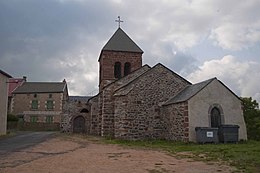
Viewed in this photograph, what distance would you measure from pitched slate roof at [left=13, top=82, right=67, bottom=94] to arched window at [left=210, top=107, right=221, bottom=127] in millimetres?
29437

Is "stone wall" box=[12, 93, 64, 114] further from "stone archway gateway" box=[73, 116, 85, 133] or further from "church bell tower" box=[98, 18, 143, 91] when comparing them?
"church bell tower" box=[98, 18, 143, 91]

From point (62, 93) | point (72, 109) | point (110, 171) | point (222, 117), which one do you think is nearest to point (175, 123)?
point (222, 117)

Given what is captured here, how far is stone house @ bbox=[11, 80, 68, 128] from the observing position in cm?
4003

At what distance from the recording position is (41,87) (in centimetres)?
4294

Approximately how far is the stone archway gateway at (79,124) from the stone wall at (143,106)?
31.0 ft

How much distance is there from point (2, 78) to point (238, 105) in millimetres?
17057

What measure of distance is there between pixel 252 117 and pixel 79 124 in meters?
16.0

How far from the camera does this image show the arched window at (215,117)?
1644cm

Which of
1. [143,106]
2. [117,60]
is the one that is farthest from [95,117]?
[143,106]

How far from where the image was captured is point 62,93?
136 ft

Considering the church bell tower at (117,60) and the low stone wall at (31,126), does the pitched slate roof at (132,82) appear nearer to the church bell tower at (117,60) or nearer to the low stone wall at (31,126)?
the church bell tower at (117,60)

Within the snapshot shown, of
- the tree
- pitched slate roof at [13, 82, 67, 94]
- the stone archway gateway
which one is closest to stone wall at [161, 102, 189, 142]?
the tree

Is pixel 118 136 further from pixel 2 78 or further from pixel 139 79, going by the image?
pixel 2 78

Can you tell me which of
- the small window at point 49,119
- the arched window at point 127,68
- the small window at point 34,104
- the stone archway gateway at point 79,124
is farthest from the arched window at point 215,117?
the small window at point 34,104
